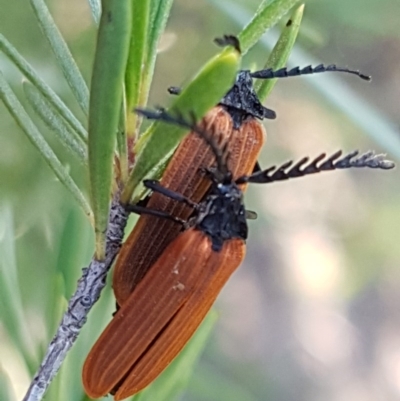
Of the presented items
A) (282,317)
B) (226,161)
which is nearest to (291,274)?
(282,317)

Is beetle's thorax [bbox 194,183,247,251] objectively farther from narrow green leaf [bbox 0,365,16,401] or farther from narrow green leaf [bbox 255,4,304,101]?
narrow green leaf [bbox 0,365,16,401]

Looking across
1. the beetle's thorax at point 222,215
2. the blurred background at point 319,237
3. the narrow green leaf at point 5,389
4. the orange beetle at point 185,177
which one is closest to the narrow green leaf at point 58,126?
the orange beetle at point 185,177

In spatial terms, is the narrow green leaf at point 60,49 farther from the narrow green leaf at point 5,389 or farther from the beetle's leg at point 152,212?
the narrow green leaf at point 5,389

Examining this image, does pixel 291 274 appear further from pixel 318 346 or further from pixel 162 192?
pixel 162 192

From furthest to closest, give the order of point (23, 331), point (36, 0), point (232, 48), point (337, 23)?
1. point (337, 23)
2. point (23, 331)
3. point (36, 0)
4. point (232, 48)

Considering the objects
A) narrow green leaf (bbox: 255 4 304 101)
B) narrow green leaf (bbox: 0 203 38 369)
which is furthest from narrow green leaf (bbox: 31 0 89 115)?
narrow green leaf (bbox: 0 203 38 369)

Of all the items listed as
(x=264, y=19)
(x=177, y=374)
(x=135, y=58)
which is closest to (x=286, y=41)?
(x=264, y=19)

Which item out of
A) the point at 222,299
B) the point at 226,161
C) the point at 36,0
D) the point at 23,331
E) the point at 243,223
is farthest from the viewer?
the point at 222,299
